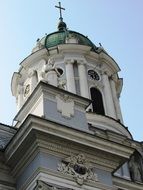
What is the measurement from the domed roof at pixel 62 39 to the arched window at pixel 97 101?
2811mm

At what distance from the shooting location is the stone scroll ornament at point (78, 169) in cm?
1777

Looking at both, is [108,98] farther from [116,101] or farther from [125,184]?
[125,184]

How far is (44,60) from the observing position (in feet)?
101

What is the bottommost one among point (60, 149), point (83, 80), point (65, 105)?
point (60, 149)

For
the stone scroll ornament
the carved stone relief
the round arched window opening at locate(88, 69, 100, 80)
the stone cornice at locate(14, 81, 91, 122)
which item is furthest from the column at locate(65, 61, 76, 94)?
the stone scroll ornament

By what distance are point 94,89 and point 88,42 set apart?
4108 mm

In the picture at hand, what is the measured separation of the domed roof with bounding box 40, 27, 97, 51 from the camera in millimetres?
31812

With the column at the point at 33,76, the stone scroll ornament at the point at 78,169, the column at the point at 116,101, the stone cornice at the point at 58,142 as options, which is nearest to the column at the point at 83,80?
the column at the point at 116,101

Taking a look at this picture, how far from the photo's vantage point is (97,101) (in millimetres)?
29203

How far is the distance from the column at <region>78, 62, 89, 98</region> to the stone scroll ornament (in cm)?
1001

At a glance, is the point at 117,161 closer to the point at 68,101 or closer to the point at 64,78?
the point at 68,101

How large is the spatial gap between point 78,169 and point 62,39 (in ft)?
50.1

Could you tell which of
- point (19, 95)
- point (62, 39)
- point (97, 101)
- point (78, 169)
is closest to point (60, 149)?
point (78, 169)

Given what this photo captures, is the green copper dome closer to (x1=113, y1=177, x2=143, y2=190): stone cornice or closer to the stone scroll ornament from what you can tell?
(x1=113, y1=177, x2=143, y2=190): stone cornice
